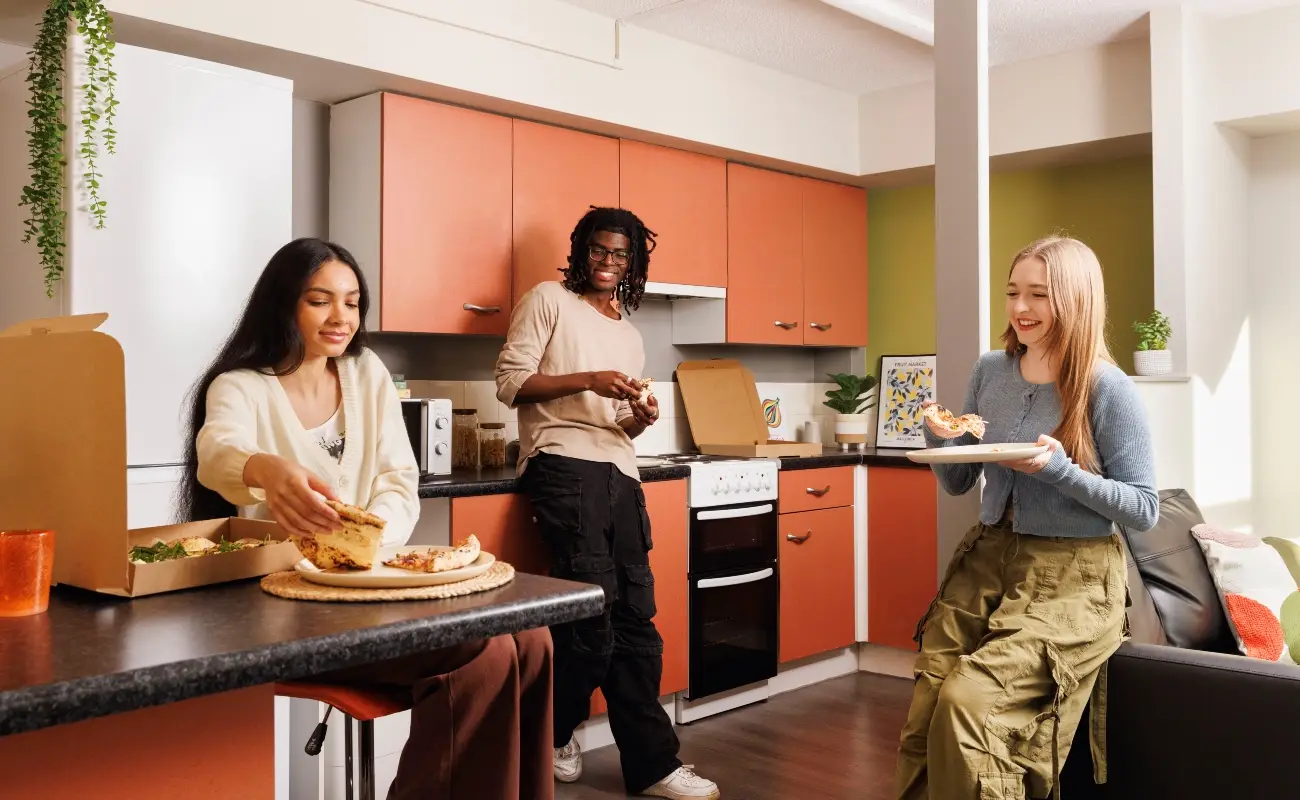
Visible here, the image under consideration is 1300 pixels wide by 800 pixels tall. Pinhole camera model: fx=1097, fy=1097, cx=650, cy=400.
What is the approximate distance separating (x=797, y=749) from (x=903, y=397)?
2009 millimetres

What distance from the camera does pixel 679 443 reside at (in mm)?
4672

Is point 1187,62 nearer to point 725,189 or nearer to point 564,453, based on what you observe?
point 725,189

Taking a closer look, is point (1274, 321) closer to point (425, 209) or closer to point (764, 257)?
point (764, 257)

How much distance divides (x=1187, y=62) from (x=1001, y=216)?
1159mm

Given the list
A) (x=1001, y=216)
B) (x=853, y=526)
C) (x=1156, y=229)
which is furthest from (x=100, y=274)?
(x=1001, y=216)

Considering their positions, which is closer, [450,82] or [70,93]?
[70,93]

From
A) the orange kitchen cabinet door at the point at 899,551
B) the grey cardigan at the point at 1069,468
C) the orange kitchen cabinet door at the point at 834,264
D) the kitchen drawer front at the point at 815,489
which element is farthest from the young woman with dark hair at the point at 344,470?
the orange kitchen cabinet door at the point at 834,264

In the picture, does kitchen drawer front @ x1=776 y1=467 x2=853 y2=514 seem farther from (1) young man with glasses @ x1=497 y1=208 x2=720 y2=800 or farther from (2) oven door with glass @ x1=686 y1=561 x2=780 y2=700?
(1) young man with glasses @ x1=497 y1=208 x2=720 y2=800

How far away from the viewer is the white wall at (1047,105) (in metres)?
4.16

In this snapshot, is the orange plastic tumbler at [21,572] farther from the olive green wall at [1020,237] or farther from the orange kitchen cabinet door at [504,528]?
the olive green wall at [1020,237]

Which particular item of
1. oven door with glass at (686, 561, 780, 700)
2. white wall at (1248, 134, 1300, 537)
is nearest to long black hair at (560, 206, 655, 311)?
oven door with glass at (686, 561, 780, 700)

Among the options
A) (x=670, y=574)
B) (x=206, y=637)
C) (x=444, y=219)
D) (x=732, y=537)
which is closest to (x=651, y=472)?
(x=670, y=574)

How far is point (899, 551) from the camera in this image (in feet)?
14.8

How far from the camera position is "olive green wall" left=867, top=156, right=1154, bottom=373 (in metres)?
4.50
